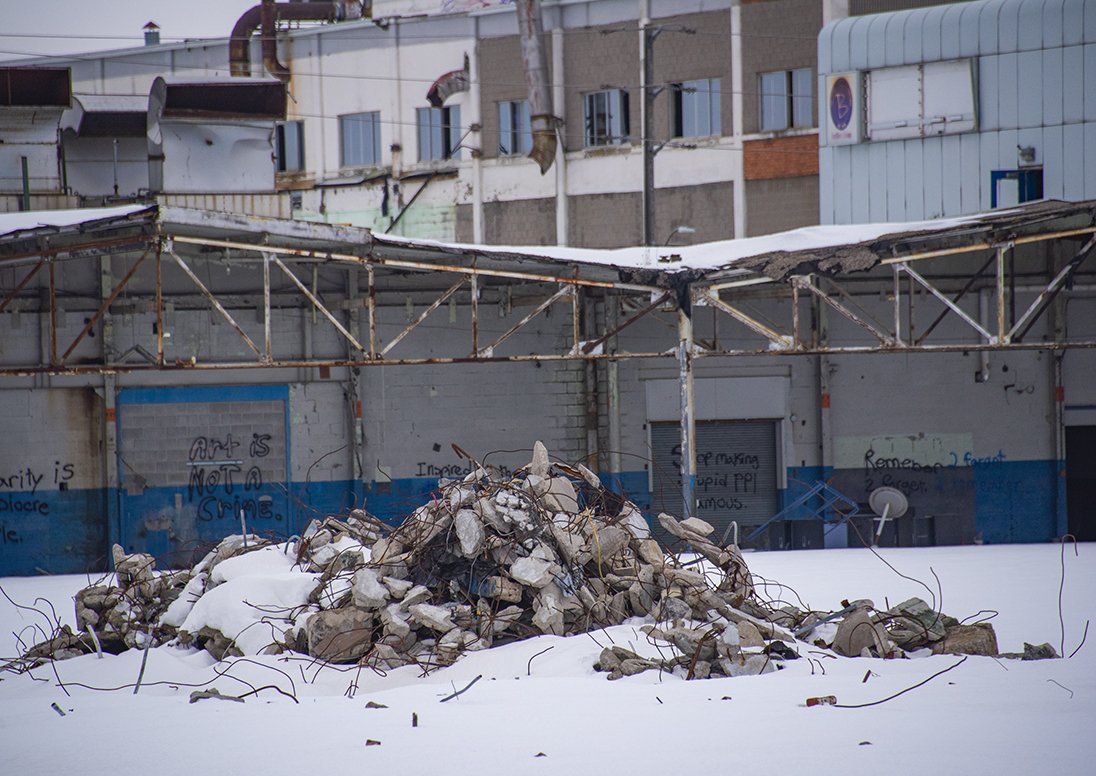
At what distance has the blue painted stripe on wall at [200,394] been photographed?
19.1 m

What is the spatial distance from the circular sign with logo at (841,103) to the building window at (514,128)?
1008 cm

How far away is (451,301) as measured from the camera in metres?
19.9

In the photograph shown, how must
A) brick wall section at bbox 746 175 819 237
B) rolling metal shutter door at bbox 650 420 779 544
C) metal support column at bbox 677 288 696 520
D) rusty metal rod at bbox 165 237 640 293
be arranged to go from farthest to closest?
brick wall section at bbox 746 175 819 237
rolling metal shutter door at bbox 650 420 779 544
metal support column at bbox 677 288 696 520
rusty metal rod at bbox 165 237 640 293

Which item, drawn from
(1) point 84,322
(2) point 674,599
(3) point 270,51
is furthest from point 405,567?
(3) point 270,51

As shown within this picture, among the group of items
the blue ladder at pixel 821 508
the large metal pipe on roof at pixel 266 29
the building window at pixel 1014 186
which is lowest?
the blue ladder at pixel 821 508

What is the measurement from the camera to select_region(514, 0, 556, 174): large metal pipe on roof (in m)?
28.8

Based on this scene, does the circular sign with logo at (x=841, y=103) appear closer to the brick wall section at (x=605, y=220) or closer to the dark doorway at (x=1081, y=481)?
the dark doorway at (x=1081, y=481)

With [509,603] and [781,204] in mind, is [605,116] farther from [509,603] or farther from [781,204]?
[509,603]

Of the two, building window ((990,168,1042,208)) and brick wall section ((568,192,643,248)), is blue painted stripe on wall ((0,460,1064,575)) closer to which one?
building window ((990,168,1042,208))

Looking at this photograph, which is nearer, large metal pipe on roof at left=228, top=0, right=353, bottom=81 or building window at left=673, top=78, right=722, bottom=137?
building window at left=673, top=78, right=722, bottom=137

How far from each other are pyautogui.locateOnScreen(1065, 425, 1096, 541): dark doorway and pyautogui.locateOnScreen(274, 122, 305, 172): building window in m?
22.4

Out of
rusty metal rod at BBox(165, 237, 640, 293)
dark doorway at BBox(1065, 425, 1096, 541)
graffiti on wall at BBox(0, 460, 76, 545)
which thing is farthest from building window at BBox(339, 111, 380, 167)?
dark doorway at BBox(1065, 425, 1096, 541)

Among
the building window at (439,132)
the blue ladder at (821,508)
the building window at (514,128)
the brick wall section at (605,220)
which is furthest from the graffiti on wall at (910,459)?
the building window at (439,132)

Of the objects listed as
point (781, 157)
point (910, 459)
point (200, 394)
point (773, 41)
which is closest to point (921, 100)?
point (781, 157)
